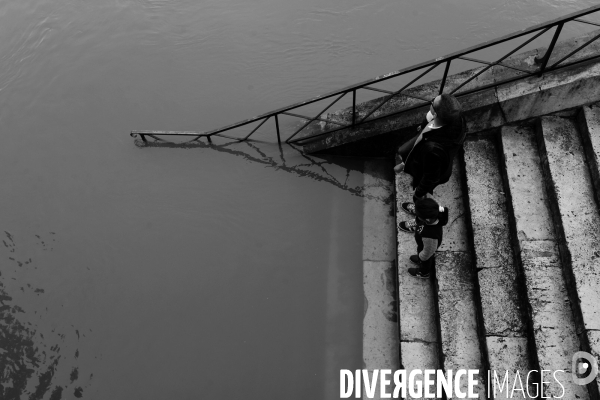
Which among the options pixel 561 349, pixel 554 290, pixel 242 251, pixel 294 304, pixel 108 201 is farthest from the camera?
pixel 108 201

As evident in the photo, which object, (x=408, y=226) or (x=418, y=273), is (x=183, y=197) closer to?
(x=408, y=226)

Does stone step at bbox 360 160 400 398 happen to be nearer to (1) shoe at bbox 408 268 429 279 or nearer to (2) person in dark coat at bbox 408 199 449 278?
(1) shoe at bbox 408 268 429 279

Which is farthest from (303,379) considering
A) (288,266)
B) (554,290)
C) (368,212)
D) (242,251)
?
(554,290)

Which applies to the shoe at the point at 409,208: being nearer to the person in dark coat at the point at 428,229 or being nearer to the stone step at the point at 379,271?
the stone step at the point at 379,271

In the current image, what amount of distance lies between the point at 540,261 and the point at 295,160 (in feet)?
11.1

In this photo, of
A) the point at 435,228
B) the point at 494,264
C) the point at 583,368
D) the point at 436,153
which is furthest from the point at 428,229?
the point at 583,368

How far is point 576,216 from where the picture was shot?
454 cm

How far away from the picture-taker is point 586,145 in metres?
4.90

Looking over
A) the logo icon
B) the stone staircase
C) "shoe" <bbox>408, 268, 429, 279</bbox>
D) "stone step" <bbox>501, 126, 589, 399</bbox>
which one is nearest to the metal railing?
the stone staircase

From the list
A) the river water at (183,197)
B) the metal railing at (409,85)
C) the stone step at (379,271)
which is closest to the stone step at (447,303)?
the stone step at (379,271)

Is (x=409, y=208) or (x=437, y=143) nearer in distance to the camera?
(x=437, y=143)

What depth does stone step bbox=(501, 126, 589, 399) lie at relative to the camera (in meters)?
4.08

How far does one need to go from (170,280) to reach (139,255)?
1.88 ft

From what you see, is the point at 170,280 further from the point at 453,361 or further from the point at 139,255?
the point at 453,361
